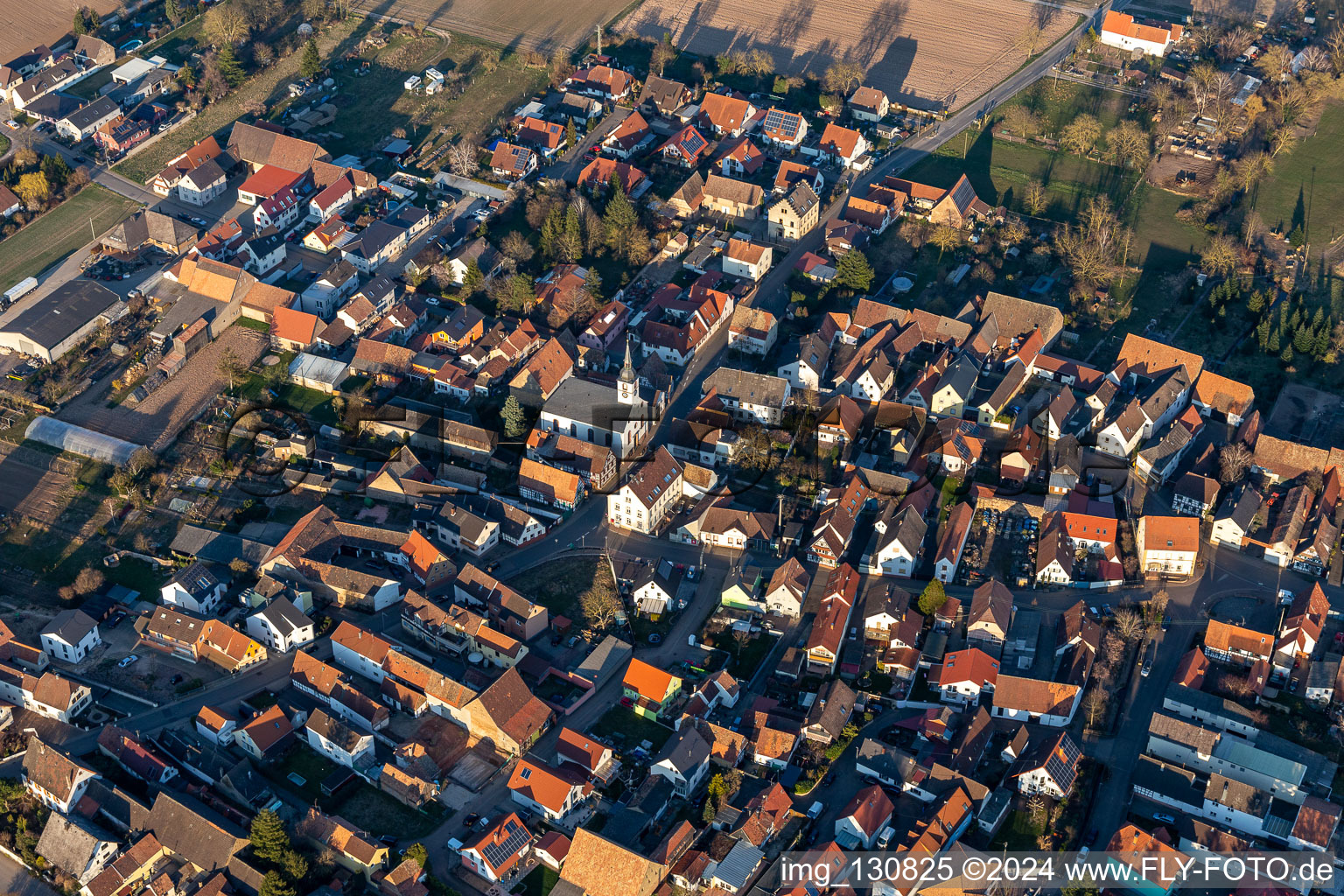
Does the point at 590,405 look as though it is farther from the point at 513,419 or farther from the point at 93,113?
the point at 93,113

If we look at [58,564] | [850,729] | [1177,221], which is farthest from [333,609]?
[1177,221]

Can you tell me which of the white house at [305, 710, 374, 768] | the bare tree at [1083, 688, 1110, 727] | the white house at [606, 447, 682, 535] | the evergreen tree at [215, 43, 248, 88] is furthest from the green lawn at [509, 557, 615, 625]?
the evergreen tree at [215, 43, 248, 88]

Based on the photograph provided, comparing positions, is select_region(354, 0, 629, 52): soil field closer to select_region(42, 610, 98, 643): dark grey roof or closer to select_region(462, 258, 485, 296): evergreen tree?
select_region(462, 258, 485, 296): evergreen tree

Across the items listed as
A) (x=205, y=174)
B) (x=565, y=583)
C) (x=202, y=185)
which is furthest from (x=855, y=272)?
(x=205, y=174)

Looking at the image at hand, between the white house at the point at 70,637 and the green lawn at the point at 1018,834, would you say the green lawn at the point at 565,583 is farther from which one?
the green lawn at the point at 1018,834

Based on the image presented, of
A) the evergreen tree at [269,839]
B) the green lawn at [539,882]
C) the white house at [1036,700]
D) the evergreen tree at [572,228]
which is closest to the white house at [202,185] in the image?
the evergreen tree at [572,228]

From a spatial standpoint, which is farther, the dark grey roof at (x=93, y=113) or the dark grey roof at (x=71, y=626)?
the dark grey roof at (x=93, y=113)

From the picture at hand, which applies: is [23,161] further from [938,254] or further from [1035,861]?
[1035,861]
